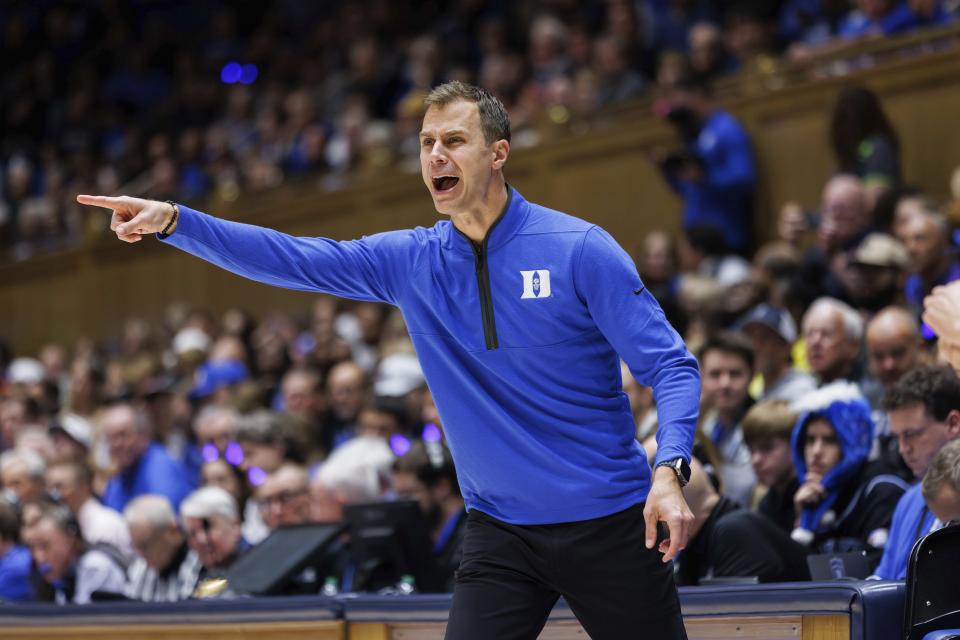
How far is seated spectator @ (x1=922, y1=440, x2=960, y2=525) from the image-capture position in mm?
3855

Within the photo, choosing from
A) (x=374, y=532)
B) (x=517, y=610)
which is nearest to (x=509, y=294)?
(x=517, y=610)

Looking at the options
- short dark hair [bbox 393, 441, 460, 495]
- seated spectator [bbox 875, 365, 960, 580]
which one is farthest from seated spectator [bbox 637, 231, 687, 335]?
seated spectator [bbox 875, 365, 960, 580]

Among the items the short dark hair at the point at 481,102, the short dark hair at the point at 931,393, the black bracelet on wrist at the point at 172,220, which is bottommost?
the short dark hair at the point at 931,393

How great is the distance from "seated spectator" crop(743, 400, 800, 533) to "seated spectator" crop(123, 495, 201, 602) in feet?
8.57

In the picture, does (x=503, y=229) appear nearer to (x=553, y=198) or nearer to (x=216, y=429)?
(x=216, y=429)

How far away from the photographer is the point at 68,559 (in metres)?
6.74

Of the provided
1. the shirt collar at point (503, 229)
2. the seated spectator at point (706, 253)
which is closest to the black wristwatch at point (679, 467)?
the shirt collar at point (503, 229)

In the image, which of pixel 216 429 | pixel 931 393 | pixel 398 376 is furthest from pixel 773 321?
pixel 216 429

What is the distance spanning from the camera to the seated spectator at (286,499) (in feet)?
21.1

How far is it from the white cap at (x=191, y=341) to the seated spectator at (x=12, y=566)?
3.96 meters

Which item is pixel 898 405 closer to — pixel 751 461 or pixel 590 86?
pixel 751 461

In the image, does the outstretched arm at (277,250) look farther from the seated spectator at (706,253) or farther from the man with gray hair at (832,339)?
the seated spectator at (706,253)

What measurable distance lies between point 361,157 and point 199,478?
149 inches

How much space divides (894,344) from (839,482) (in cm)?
85
